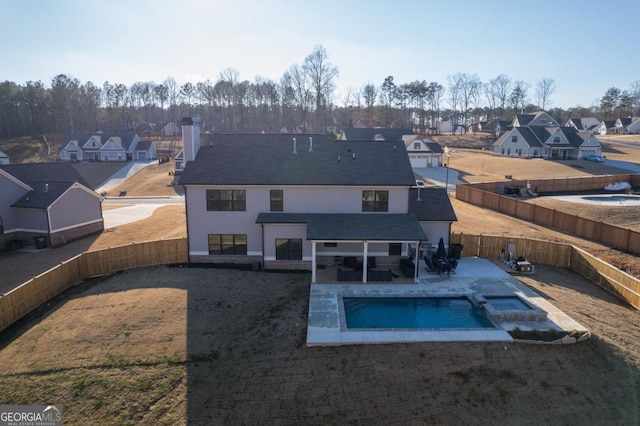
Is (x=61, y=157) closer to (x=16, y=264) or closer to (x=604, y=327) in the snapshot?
(x=16, y=264)

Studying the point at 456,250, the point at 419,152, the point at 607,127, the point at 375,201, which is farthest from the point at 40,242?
the point at 607,127

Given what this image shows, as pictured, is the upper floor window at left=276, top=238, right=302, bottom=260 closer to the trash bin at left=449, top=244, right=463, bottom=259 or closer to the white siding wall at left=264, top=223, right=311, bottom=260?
the white siding wall at left=264, top=223, right=311, bottom=260

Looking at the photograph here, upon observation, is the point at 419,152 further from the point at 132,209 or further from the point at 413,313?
the point at 413,313

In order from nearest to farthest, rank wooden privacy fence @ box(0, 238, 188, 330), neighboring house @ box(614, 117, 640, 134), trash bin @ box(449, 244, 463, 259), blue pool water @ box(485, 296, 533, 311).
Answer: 1. wooden privacy fence @ box(0, 238, 188, 330)
2. blue pool water @ box(485, 296, 533, 311)
3. trash bin @ box(449, 244, 463, 259)
4. neighboring house @ box(614, 117, 640, 134)

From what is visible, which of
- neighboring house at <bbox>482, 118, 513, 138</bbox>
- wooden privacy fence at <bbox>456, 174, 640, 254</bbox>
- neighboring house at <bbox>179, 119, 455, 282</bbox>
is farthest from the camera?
neighboring house at <bbox>482, 118, 513, 138</bbox>

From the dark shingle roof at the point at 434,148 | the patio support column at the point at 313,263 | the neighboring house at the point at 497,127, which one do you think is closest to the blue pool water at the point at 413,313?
the patio support column at the point at 313,263

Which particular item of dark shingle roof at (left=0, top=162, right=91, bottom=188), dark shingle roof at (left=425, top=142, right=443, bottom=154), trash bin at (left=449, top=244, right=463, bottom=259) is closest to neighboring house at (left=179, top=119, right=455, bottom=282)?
trash bin at (left=449, top=244, right=463, bottom=259)

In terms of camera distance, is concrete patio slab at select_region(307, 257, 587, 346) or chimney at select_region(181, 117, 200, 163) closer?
concrete patio slab at select_region(307, 257, 587, 346)
